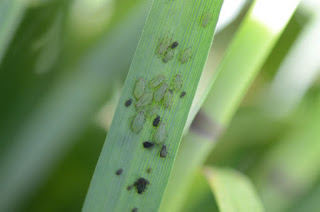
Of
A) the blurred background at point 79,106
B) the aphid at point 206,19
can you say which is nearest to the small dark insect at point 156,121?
the aphid at point 206,19

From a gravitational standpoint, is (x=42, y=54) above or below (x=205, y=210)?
above

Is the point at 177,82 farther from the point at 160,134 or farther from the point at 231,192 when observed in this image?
the point at 231,192

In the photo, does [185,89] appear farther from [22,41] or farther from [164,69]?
[22,41]

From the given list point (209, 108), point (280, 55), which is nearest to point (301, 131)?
point (280, 55)

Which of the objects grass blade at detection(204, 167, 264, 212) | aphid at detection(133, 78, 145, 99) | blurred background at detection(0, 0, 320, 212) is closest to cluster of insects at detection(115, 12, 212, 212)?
aphid at detection(133, 78, 145, 99)

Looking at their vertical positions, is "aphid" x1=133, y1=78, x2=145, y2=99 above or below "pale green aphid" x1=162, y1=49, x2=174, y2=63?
below

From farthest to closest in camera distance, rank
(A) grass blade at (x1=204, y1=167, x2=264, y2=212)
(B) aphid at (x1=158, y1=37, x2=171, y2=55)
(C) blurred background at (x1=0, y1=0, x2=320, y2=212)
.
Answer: (C) blurred background at (x1=0, y1=0, x2=320, y2=212)
(A) grass blade at (x1=204, y1=167, x2=264, y2=212)
(B) aphid at (x1=158, y1=37, x2=171, y2=55)

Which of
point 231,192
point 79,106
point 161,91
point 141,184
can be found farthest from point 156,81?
point 79,106

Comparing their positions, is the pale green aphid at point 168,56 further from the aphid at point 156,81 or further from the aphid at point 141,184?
the aphid at point 141,184

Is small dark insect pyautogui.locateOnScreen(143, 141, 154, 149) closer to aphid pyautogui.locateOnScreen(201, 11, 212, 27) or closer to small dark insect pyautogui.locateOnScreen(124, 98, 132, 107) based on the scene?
small dark insect pyautogui.locateOnScreen(124, 98, 132, 107)
